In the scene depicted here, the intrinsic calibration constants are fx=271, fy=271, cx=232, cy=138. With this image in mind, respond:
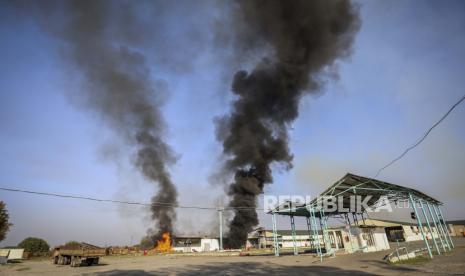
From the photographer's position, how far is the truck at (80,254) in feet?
85.3

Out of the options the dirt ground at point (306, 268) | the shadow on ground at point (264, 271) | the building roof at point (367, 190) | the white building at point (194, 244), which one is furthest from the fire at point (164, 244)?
the shadow on ground at point (264, 271)

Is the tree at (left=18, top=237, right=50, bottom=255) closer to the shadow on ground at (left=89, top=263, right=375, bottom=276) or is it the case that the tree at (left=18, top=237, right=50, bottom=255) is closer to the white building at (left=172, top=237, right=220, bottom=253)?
the white building at (left=172, top=237, right=220, bottom=253)

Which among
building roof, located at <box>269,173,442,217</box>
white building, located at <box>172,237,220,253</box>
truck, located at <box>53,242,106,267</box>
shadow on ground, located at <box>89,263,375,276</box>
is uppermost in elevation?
building roof, located at <box>269,173,442,217</box>

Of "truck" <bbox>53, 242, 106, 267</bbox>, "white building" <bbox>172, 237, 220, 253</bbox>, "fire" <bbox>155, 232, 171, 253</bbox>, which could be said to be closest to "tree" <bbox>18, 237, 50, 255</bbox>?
"fire" <bbox>155, 232, 171, 253</bbox>

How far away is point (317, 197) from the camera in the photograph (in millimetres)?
22172

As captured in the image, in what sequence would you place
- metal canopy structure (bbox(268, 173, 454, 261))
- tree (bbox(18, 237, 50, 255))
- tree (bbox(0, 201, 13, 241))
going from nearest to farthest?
metal canopy structure (bbox(268, 173, 454, 261))
tree (bbox(0, 201, 13, 241))
tree (bbox(18, 237, 50, 255))

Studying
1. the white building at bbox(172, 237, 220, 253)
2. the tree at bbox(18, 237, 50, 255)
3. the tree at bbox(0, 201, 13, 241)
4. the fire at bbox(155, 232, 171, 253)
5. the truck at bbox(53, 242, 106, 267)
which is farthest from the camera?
the tree at bbox(18, 237, 50, 255)

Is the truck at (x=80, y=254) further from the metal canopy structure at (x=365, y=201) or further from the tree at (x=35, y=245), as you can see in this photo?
the tree at (x=35, y=245)

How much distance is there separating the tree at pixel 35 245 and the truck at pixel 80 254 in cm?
5110

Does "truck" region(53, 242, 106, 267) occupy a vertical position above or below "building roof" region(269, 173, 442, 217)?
below

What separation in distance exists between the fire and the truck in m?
28.6

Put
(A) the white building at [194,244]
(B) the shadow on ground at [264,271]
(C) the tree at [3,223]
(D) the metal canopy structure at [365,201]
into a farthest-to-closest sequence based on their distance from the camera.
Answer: (A) the white building at [194,244], (C) the tree at [3,223], (D) the metal canopy structure at [365,201], (B) the shadow on ground at [264,271]

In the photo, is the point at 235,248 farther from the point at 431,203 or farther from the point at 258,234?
the point at 431,203

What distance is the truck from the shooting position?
25984mm
